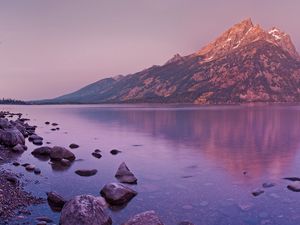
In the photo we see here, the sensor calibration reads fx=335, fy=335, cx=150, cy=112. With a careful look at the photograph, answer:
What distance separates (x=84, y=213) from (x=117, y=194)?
199 inches

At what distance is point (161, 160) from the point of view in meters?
39.1

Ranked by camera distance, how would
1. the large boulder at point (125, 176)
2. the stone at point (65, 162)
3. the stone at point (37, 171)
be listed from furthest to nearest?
the stone at point (65, 162) < the stone at point (37, 171) < the large boulder at point (125, 176)

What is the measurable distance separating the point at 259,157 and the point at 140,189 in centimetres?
2155

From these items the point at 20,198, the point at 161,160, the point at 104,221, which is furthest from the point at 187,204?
the point at 161,160

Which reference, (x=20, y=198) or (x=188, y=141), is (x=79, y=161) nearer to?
(x=20, y=198)

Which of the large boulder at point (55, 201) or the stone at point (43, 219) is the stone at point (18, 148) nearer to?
the large boulder at point (55, 201)

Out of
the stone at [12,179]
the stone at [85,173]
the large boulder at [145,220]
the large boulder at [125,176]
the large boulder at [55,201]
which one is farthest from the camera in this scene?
the stone at [85,173]

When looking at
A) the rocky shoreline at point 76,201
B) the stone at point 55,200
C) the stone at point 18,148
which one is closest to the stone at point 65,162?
the rocky shoreline at point 76,201

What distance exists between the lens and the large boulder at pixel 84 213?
17.6m

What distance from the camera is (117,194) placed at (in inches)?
894

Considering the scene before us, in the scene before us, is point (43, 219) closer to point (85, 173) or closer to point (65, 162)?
point (85, 173)

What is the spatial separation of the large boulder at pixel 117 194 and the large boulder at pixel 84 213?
3.48 metres

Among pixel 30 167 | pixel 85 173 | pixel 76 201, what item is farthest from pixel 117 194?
pixel 30 167

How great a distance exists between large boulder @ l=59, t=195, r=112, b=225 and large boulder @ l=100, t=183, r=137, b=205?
3.48 metres
